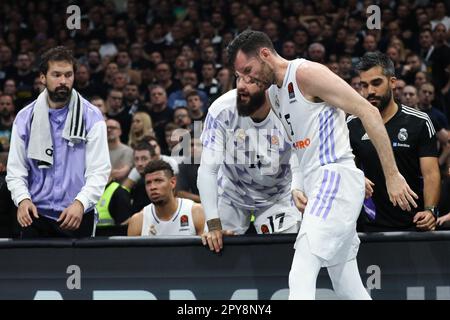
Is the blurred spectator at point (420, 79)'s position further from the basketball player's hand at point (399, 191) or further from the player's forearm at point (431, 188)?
the basketball player's hand at point (399, 191)

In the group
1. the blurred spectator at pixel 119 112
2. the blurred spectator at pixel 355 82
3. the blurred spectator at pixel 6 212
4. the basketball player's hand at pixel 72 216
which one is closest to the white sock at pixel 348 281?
the basketball player's hand at pixel 72 216

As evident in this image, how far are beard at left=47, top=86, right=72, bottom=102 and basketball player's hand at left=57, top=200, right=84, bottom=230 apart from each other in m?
0.77

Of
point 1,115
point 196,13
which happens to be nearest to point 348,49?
point 196,13

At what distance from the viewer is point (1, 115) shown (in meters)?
11.1

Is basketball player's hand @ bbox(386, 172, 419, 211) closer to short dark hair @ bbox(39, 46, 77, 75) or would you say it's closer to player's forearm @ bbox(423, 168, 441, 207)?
player's forearm @ bbox(423, 168, 441, 207)

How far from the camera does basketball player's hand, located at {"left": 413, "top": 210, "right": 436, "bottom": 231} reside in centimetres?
530

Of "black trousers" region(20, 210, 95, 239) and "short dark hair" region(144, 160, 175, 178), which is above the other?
"short dark hair" region(144, 160, 175, 178)

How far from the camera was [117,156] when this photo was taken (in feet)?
30.8

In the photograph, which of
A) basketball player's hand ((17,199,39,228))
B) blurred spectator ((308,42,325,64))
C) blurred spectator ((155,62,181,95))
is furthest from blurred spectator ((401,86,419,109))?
basketball player's hand ((17,199,39,228))

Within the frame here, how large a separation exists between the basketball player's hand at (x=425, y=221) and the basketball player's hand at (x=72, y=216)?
2211 millimetres

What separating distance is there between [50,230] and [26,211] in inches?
12.4
